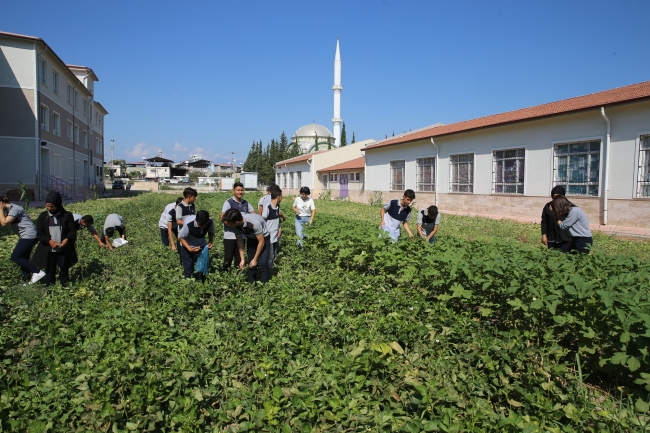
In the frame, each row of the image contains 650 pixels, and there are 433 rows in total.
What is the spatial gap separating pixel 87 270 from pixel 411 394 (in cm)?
612

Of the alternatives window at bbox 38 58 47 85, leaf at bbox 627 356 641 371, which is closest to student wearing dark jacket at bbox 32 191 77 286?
leaf at bbox 627 356 641 371

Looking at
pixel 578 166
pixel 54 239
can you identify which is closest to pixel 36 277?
pixel 54 239

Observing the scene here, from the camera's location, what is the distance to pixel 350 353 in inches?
133

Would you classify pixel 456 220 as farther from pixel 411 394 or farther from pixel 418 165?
pixel 411 394

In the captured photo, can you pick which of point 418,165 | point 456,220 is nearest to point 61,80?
point 418,165

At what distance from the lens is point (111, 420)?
276 cm

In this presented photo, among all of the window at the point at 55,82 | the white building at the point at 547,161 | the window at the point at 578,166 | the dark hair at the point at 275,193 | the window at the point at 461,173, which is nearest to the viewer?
the dark hair at the point at 275,193

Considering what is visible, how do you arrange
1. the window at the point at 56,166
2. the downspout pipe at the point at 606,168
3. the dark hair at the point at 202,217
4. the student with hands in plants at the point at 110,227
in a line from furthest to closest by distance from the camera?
the window at the point at 56,166, the downspout pipe at the point at 606,168, the student with hands in plants at the point at 110,227, the dark hair at the point at 202,217

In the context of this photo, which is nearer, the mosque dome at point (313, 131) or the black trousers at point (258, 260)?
the black trousers at point (258, 260)

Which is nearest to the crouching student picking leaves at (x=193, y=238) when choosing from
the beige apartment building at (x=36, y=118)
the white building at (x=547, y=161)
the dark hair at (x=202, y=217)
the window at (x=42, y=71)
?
the dark hair at (x=202, y=217)

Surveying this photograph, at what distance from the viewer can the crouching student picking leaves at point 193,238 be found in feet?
19.6

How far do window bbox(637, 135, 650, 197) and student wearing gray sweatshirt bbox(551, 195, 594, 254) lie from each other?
30.4 feet

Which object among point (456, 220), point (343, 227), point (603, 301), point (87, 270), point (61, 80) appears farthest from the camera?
point (61, 80)

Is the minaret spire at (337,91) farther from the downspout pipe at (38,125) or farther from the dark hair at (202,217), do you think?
the dark hair at (202,217)
